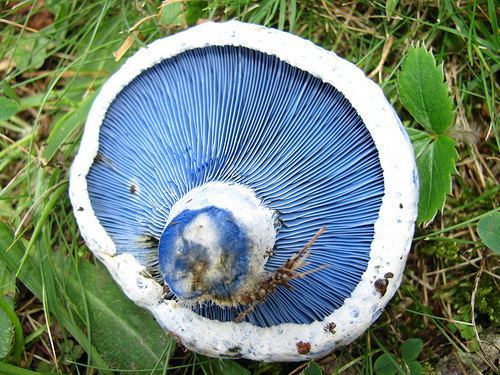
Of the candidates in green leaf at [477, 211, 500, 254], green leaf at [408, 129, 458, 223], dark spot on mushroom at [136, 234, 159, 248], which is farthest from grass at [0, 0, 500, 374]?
dark spot on mushroom at [136, 234, 159, 248]

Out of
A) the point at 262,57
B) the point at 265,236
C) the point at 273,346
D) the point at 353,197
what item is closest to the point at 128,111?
the point at 262,57

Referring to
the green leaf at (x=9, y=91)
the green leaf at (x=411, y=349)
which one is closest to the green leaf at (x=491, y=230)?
the green leaf at (x=411, y=349)

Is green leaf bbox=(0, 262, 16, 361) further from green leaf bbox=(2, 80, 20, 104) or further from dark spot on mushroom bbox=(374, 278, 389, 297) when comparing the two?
dark spot on mushroom bbox=(374, 278, 389, 297)

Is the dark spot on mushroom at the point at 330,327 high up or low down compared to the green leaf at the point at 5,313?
up

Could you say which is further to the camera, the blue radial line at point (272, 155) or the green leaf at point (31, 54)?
the green leaf at point (31, 54)

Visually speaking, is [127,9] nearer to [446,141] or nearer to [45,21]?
[45,21]

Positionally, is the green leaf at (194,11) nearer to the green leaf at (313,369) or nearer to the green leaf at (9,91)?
the green leaf at (9,91)
